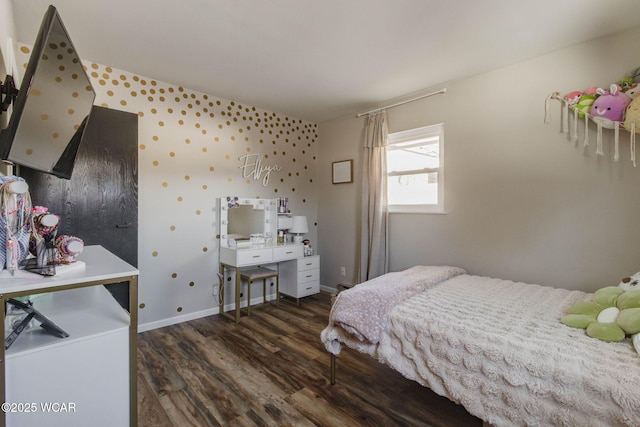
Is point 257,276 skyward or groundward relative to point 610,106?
groundward

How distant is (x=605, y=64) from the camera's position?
7.00 feet

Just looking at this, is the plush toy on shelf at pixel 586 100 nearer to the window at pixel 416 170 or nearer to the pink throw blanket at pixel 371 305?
the window at pixel 416 170

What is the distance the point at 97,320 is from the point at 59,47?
1.16 m

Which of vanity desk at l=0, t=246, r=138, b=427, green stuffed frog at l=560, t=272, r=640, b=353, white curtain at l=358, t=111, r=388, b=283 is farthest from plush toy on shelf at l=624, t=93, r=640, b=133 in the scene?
vanity desk at l=0, t=246, r=138, b=427

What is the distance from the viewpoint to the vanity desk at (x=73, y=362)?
936mm

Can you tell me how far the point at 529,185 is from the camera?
2.45 meters

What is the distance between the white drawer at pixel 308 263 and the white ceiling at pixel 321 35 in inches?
80.8

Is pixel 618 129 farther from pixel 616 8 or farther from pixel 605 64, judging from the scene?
pixel 616 8

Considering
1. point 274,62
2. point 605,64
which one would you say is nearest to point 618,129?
point 605,64

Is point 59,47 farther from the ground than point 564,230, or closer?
farther from the ground

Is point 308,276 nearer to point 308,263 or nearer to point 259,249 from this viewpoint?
point 308,263

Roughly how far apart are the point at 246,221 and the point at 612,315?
125 inches

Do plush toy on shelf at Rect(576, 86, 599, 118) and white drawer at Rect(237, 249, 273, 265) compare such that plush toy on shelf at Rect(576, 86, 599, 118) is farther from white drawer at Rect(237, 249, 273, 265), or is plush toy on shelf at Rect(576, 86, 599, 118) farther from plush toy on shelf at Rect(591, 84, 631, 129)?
white drawer at Rect(237, 249, 273, 265)

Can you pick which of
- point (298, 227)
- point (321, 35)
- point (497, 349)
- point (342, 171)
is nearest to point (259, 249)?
point (298, 227)
